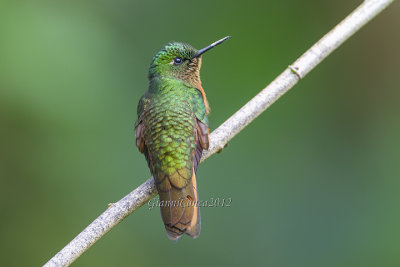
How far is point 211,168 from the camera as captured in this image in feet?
16.6

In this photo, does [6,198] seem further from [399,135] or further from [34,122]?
[399,135]

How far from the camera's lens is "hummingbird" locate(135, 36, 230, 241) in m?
3.18

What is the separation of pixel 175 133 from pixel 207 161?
1633 millimetres

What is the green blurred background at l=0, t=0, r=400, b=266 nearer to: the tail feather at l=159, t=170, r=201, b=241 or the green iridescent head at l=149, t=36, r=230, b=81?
the green iridescent head at l=149, t=36, r=230, b=81

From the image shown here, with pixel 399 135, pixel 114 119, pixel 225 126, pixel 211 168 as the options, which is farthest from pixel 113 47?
pixel 399 135

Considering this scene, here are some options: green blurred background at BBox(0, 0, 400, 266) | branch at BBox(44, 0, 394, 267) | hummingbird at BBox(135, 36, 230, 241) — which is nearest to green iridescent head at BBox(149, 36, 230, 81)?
hummingbird at BBox(135, 36, 230, 241)

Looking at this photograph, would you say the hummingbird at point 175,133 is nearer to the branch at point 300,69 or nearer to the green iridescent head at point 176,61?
the green iridescent head at point 176,61

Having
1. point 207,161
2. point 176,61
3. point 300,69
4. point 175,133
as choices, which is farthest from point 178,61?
point 207,161

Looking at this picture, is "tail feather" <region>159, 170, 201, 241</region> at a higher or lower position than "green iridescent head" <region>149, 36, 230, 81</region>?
lower

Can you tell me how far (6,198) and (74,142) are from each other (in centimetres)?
83

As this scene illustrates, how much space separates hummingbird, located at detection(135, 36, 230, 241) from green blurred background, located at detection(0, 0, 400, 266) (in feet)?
3.69

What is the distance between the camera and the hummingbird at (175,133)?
3.18 metres

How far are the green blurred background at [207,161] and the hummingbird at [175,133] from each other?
1.12 metres

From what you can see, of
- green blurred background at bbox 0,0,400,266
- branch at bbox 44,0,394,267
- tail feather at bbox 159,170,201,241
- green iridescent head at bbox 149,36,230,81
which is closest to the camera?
tail feather at bbox 159,170,201,241
